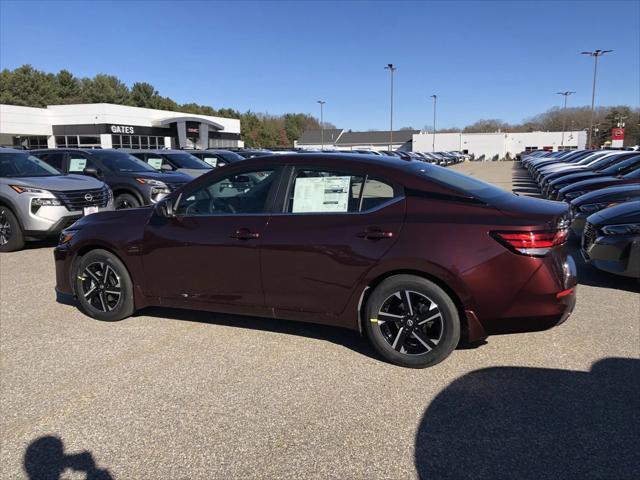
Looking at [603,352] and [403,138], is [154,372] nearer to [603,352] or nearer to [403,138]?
[603,352]

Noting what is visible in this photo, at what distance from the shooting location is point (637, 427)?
292 cm

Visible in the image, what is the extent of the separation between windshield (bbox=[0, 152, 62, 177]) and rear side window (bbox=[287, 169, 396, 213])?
7087mm

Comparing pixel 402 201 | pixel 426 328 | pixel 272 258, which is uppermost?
pixel 402 201

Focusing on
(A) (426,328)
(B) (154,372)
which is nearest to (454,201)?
(A) (426,328)

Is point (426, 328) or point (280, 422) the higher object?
point (426, 328)

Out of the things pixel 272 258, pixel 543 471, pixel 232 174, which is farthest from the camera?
pixel 232 174

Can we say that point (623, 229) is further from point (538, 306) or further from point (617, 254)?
point (538, 306)

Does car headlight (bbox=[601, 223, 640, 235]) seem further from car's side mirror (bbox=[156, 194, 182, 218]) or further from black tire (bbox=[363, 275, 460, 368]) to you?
car's side mirror (bbox=[156, 194, 182, 218])

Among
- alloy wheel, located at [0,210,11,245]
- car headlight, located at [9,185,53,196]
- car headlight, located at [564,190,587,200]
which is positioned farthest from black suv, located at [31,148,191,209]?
car headlight, located at [564,190,587,200]

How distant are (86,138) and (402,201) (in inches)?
1989

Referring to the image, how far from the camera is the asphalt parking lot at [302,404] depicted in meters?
2.67

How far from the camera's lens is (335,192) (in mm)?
3973

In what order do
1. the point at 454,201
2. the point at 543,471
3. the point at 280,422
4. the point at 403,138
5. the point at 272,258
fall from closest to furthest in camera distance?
the point at 543,471, the point at 280,422, the point at 454,201, the point at 272,258, the point at 403,138

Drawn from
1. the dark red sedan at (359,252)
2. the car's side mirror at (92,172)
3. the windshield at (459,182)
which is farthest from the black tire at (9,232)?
the windshield at (459,182)
